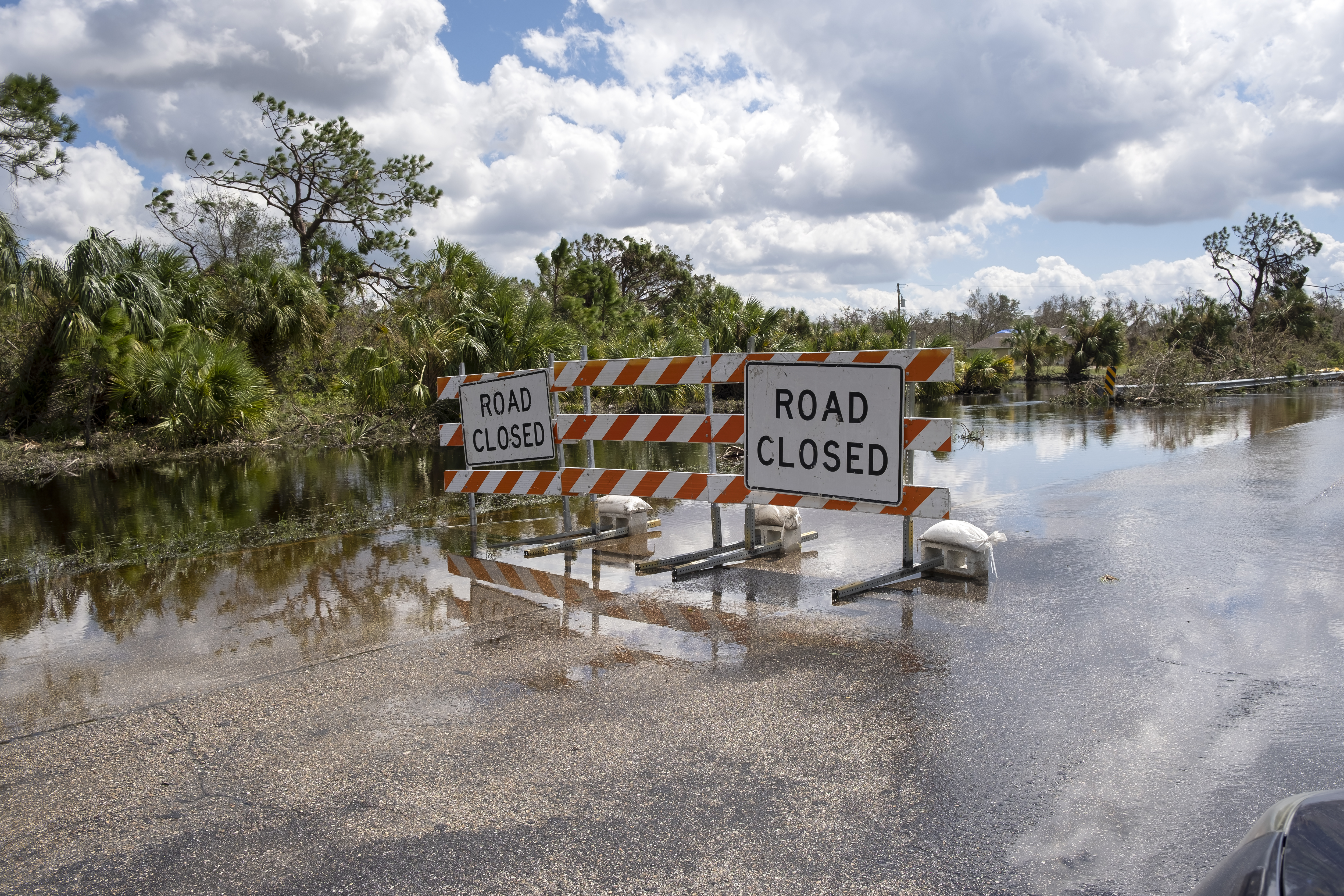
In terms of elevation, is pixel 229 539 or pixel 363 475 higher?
pixel 363 475

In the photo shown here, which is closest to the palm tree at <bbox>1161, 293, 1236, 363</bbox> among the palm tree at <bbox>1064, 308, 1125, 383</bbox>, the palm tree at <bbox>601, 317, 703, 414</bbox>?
the palm tree at <bbox>1064, 308, 1125, 383</bbox>

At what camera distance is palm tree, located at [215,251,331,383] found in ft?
85.1

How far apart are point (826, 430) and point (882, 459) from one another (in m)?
0.48

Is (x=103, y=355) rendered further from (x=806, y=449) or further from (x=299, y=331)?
(x=806, y=449)

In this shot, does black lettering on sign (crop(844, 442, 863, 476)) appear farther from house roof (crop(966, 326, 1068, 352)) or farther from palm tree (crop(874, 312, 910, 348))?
house roof (crop(966, 326, 1068, 352))

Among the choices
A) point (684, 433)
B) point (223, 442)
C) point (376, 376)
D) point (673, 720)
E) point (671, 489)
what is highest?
point (376, 376)

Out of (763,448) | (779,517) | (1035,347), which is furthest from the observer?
(1035,347)

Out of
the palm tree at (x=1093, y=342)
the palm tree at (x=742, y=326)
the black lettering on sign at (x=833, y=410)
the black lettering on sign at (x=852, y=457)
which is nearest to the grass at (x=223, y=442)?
the palm tree at (x=742, y=326)

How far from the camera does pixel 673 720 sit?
4.04 m

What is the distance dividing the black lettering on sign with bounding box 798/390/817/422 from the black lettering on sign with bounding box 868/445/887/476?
44 cm

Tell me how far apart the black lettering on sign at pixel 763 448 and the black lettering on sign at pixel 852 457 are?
59cm

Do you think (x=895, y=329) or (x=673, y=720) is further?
(x=895, y=329)

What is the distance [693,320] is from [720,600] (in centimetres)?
2876

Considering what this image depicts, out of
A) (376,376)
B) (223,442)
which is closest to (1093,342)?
(376,376)
